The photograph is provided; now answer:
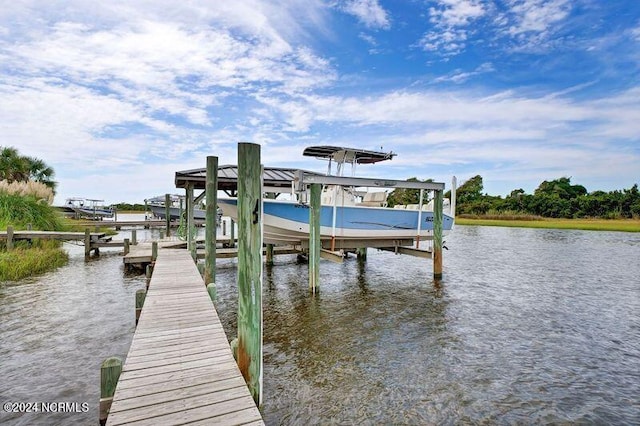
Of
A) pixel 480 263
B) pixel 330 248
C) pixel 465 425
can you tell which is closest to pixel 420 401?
pixel 465 425

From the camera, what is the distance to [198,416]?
9.89 feet

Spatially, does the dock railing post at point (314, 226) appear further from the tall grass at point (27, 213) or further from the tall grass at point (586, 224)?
the tall grass at point (586, 224)

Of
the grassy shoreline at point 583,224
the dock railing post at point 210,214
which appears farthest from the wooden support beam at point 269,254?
the grassy shoreline at point 583,224

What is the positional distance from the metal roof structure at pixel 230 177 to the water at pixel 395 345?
3354 mm

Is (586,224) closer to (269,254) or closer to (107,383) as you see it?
(269,254)

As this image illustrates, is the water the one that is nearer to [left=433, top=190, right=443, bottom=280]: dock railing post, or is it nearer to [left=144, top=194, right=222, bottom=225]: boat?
[left=433, top=190, right=443, bottom=280]: dock railing post

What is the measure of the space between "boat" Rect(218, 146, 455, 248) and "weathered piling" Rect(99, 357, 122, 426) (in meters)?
7.56

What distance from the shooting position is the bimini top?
43.4 ft

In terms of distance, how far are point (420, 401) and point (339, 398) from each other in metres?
1.09

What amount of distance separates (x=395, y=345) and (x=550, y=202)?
5447 centimetres

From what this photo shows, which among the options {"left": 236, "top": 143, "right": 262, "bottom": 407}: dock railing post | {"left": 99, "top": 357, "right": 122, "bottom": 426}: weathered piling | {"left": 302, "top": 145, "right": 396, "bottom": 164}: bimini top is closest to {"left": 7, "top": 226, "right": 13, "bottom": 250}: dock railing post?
{"left": 302, "top": 145, "right": 396, "bottom": 164}: bimini top

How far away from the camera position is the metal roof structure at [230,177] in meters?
12.3

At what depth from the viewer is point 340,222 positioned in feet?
39.8

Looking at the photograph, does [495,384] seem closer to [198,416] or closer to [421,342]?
[421,342]
